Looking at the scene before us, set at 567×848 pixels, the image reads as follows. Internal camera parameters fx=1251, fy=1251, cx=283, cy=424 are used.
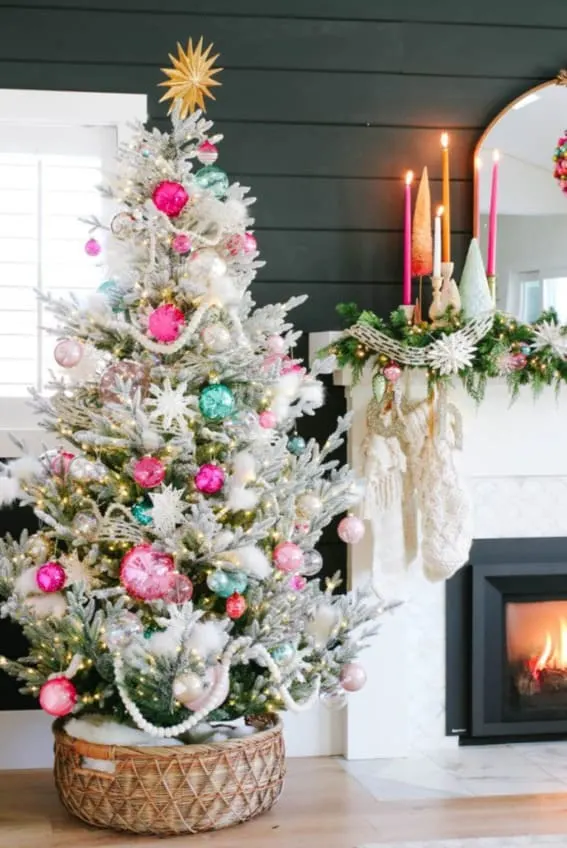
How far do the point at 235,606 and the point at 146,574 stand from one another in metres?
0.25

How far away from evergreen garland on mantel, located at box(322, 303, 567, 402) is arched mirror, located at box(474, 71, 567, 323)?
234 mm

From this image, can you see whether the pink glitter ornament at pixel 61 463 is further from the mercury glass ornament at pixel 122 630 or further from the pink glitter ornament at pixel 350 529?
the pink glitter ornament at pixel 350 529

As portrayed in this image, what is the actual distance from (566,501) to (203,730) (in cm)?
150

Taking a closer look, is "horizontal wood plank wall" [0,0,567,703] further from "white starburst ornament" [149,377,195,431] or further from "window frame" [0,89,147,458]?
"white starburst ornament" [149,377,195,431]

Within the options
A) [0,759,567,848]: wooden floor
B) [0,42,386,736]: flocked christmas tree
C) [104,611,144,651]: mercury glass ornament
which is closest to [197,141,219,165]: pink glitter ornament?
[0,42,386,736]: flocked christmas tree

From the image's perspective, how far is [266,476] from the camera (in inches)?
128

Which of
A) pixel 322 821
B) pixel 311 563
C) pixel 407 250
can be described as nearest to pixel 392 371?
pixel 407 250

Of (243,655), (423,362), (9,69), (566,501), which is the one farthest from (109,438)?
(566,501)

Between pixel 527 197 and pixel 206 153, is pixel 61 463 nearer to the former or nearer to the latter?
pixel 206 153

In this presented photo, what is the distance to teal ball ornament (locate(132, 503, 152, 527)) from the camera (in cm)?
315

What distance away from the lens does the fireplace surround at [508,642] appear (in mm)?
4039

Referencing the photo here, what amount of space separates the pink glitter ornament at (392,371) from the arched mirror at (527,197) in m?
0.50

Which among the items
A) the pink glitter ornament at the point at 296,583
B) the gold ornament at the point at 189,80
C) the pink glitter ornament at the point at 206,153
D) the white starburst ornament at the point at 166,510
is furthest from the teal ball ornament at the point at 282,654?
the gold ornament at the point at 189,80

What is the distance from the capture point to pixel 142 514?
3160mm
